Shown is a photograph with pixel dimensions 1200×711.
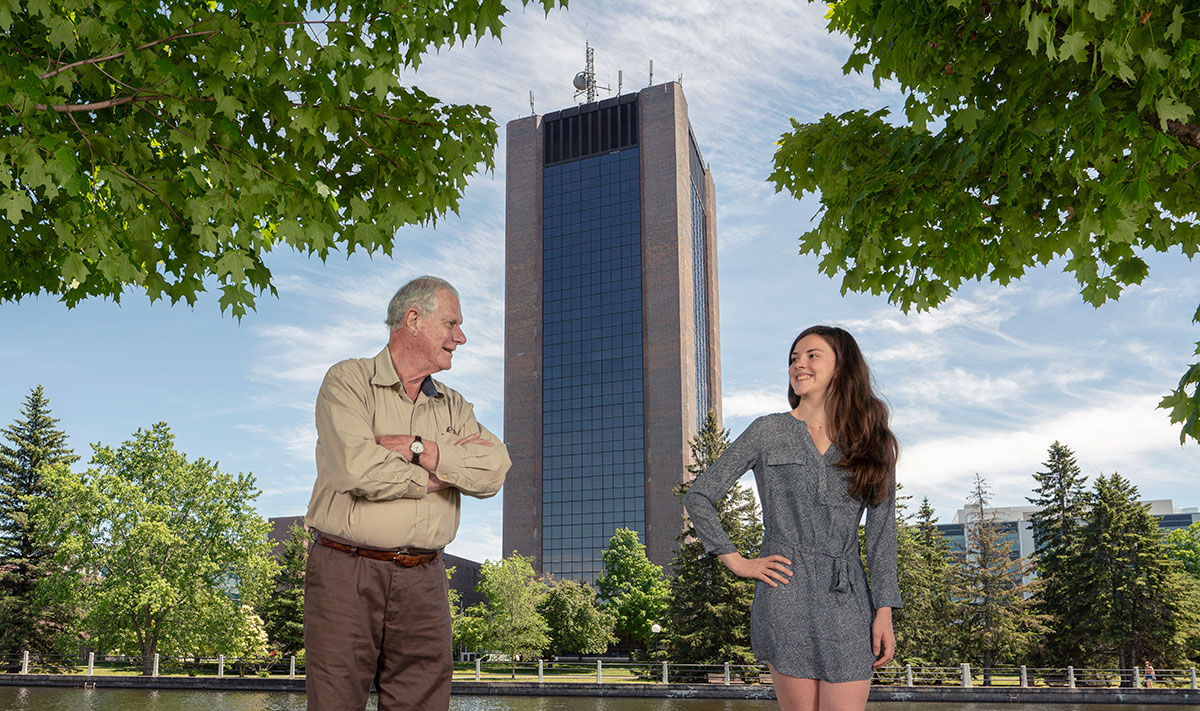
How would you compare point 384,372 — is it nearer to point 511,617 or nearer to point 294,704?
point 294,704

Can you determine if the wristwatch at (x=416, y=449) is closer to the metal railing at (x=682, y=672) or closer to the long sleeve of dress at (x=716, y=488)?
the long sleeve of dress at (x=716, y=488)

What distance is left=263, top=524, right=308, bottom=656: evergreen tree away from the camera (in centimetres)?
4262

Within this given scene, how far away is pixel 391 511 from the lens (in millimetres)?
3168

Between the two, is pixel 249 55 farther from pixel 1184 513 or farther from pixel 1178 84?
pixel 1184 513

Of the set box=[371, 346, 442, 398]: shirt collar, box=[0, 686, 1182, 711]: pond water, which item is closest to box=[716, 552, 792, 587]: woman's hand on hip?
box=[371, 346, 442, 398]: shirt collar

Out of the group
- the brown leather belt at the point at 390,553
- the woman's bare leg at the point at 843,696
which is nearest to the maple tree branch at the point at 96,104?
the brown leather belt at the point at 390,553

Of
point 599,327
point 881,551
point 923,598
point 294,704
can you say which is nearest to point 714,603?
point 923,598

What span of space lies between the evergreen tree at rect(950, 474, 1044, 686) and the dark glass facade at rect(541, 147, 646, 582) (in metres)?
39.3

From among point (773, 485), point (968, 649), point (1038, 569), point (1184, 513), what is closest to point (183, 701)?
point (773, 485)

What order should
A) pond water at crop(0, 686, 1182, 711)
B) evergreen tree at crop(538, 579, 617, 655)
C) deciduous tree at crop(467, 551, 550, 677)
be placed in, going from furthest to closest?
1. evergreen tree at crop(538, 579, 617, 655)
2. deciduous tree at crop(467, 551, 550, 677)
3. pond water at crop(0, 686, 1182, 711)

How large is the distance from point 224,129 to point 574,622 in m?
49.9

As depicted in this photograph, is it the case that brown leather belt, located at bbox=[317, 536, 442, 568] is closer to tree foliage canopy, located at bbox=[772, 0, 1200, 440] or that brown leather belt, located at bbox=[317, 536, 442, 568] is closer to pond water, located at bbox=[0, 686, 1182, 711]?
tree foliage canopy, located at bbox=[772, 0, 1200, 440]

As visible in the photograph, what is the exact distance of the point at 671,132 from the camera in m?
83.9

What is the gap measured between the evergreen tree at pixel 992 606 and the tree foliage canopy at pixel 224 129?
3704 centimetres
